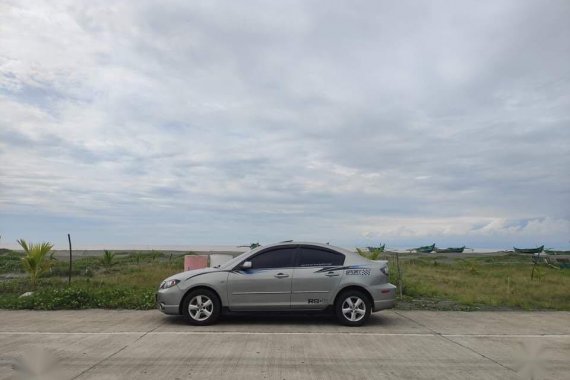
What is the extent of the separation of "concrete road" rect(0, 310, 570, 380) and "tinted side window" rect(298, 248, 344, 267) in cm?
119

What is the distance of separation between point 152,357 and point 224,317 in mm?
3576

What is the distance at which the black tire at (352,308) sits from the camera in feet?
33.0

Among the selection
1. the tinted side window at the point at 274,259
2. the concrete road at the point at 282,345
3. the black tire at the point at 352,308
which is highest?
the tinted side window at the point at 274,259

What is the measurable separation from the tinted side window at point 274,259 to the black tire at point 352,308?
1.23 metres

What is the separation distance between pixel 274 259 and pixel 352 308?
1785 millimetres

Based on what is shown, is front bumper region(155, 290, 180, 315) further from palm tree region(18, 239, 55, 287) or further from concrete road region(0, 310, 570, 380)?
palm tree region(18, 239, 55, 287)

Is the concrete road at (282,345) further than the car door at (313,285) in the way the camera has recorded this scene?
No

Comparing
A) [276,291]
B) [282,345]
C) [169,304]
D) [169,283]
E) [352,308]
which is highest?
[169,283]

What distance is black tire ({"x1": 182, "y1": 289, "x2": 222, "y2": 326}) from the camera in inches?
393

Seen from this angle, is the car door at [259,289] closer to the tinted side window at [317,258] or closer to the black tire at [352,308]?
the tinted side window at [317,258]

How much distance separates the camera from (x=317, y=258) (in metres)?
10.5

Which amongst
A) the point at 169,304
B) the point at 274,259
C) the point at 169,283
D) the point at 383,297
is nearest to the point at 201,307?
the point at 169,304

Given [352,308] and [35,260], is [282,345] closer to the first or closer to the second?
[352,308]

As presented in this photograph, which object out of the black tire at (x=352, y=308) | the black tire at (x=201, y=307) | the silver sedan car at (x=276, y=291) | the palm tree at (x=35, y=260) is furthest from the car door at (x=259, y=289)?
the palm tree at (x=35, y=260)
